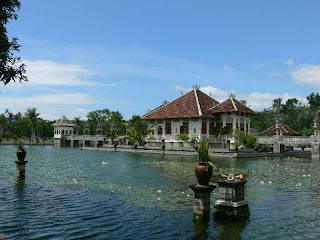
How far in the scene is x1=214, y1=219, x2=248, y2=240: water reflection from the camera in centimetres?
854

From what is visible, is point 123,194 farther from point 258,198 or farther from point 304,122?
point 304,122

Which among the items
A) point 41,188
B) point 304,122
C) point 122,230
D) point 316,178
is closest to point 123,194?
point 41,188

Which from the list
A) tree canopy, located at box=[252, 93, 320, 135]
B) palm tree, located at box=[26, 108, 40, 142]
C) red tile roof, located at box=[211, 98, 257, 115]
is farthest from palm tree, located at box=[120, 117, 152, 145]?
palm tree, located at box=[26, 108, 40, 142]

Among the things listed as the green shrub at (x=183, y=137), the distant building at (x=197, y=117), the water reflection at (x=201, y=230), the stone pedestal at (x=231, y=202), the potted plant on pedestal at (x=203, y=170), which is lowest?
the water reflection at (x=201, y=230)

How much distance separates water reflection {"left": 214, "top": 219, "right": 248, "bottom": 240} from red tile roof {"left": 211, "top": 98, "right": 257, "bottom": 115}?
39472 mm

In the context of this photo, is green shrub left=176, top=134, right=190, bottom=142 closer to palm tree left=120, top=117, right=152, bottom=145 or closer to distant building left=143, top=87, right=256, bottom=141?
distant building left=143, top=87, right=256, bottom=141

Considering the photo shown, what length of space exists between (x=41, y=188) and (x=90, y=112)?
77.7m

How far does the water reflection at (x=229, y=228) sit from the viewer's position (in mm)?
8545

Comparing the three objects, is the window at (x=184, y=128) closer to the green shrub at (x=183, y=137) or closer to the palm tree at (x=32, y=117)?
the green shrub at (x=183, y=137)

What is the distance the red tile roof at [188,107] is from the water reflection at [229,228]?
3913cm

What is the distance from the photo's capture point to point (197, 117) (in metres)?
49.4

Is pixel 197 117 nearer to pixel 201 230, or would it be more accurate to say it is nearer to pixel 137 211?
pixel 137 211

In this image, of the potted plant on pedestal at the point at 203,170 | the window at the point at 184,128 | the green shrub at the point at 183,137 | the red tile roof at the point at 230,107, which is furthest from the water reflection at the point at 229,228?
the window at the point at 184,128

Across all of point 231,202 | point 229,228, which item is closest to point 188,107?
point 231,202
